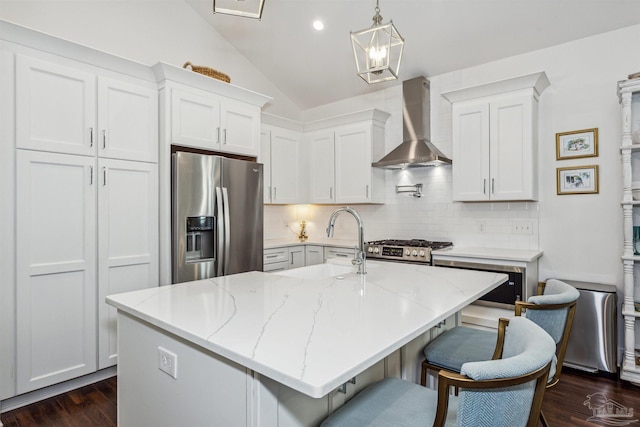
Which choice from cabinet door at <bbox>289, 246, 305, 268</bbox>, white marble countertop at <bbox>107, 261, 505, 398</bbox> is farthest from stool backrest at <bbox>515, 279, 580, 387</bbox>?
cabinet door at <bbox>289, 246, 305, 268</bbox>

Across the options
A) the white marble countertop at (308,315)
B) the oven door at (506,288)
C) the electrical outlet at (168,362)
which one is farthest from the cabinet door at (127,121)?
the oven door at (506,288)

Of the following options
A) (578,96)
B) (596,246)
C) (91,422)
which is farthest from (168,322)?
(578,96)

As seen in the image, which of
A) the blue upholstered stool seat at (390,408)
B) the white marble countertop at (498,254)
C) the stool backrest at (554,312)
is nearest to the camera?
the blue upholstered stool seat at (390,408)

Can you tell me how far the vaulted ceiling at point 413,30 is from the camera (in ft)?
10.4

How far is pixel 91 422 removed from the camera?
89.8 inches

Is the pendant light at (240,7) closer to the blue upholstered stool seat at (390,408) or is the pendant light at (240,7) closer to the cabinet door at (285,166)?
the blue upholstered stool seat at (390,408)

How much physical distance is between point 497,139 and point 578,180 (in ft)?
2.58

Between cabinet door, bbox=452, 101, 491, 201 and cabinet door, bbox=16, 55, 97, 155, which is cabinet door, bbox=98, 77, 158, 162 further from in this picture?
cabinet door, bbox=452, 101, 491, 201

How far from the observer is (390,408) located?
50.3 inches

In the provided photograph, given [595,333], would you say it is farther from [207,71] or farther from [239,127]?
[207,71]

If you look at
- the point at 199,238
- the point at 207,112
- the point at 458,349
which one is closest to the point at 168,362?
the point at 458,349

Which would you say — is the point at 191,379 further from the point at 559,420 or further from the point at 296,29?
the point at 296,29

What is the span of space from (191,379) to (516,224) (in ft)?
11.2

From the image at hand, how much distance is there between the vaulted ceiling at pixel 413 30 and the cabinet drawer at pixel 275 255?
2.22 m
